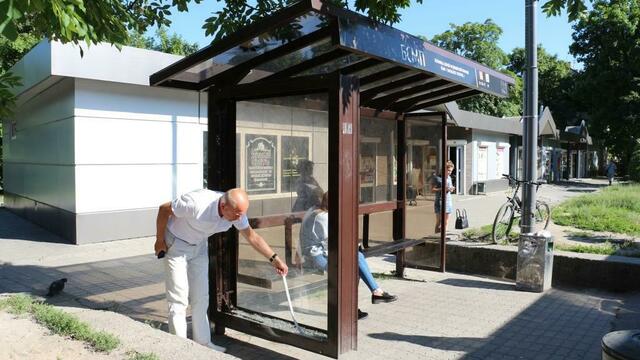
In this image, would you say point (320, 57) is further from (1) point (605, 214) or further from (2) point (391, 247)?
(1) point (605, 214)

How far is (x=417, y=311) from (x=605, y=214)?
30.1 ft

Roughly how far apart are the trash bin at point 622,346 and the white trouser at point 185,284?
296 cm

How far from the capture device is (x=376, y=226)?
7.33 metres

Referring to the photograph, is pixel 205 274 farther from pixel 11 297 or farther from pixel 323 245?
pixel 11 297

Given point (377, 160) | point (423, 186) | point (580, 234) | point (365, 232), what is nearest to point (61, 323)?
point (365, 232)

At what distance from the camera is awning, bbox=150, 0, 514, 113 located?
3.78 m

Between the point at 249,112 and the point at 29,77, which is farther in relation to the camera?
the point at 29,77

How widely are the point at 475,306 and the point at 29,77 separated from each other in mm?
9684

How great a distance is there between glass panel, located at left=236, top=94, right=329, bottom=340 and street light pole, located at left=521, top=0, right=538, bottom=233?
3499 mm

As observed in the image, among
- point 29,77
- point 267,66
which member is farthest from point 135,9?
point 29,77

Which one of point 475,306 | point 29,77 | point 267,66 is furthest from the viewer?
point 29,77

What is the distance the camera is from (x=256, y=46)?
4348 mm

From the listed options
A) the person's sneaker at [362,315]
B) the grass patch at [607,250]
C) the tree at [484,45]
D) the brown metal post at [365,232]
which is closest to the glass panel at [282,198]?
the person's sneaker at [362,315]

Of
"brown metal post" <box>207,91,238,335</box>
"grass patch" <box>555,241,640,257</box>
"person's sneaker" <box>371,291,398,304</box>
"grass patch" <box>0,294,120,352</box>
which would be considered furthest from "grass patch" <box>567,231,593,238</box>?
"grass patch" <box>0,294,120,352</box>
